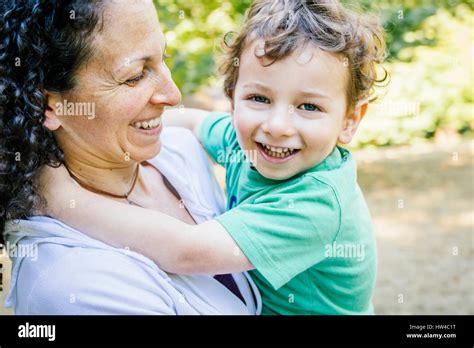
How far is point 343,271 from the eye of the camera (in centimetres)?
155

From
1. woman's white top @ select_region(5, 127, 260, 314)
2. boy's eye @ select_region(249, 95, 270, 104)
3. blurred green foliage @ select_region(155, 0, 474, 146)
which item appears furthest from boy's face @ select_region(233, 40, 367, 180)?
blurred green foliage @ select_region(155, 0, 474, 146)

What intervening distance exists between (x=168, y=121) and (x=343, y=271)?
2.26ft

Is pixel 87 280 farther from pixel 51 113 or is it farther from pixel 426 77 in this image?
pixel 426 77

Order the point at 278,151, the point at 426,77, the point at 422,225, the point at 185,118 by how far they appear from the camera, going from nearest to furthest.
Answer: the point at 278,151 → the point at 185,118 → the point at 422,225 → the point at 426,77

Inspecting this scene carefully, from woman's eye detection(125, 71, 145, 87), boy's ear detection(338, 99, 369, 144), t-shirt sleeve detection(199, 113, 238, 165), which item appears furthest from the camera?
t-shirt sleeve detection(199, 113, 238, 165)

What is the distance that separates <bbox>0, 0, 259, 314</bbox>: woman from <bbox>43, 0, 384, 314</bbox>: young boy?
0.06 m

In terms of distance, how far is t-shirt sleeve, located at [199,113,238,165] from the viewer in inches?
69.2

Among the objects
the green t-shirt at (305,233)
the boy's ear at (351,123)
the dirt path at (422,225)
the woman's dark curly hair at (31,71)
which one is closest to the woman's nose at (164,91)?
the woman's dark curly hair at (31,71)

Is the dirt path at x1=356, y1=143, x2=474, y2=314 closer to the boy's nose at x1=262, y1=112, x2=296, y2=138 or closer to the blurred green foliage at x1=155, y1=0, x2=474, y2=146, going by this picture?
the blurred green foliage at x1=155, y1=0, x2=474, y2=146

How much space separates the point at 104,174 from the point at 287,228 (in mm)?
430

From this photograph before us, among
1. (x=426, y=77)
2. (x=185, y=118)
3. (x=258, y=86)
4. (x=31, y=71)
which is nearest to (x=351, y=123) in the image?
(x=258, y=86)

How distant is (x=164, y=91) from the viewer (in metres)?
1.43
